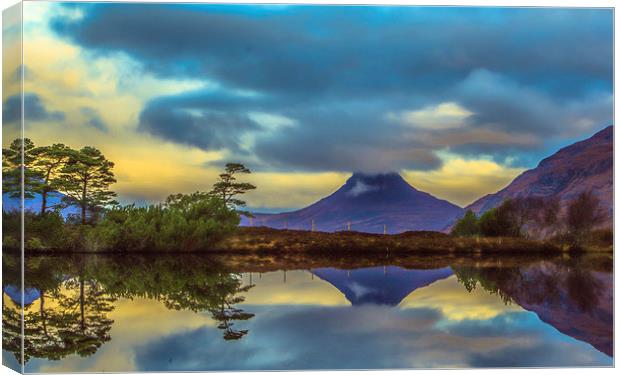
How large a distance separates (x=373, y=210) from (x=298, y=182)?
2.50 ft

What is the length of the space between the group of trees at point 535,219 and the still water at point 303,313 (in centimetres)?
32

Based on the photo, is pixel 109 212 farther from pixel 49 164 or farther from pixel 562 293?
pixel 562 293

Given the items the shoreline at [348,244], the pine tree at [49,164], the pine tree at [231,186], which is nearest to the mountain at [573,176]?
the shoreline at [348,244]

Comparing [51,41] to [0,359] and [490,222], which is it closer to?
[0,359]

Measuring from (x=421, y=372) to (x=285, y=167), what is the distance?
2.14 meters

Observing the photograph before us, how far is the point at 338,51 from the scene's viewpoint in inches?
277

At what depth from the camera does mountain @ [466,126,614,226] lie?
7.25 metres

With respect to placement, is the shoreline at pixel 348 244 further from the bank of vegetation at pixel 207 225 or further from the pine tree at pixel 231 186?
the pine tree at pixel 231 186

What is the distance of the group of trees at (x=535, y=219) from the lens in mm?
7547

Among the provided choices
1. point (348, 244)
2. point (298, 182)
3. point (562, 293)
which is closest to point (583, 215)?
point (562, 293)

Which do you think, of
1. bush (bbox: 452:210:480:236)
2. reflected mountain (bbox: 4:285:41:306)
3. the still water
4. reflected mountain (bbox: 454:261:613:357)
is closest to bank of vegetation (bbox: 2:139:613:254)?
bush (bbox: 452:210:480:236)

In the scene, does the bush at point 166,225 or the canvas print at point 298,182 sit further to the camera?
the bush at point 166,225

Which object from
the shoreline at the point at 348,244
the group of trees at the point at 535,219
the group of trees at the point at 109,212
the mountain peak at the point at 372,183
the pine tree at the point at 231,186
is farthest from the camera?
the group of trees at the point at 535,219

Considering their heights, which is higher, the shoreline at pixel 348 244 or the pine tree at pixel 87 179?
the pine tree at pixel 87 179
